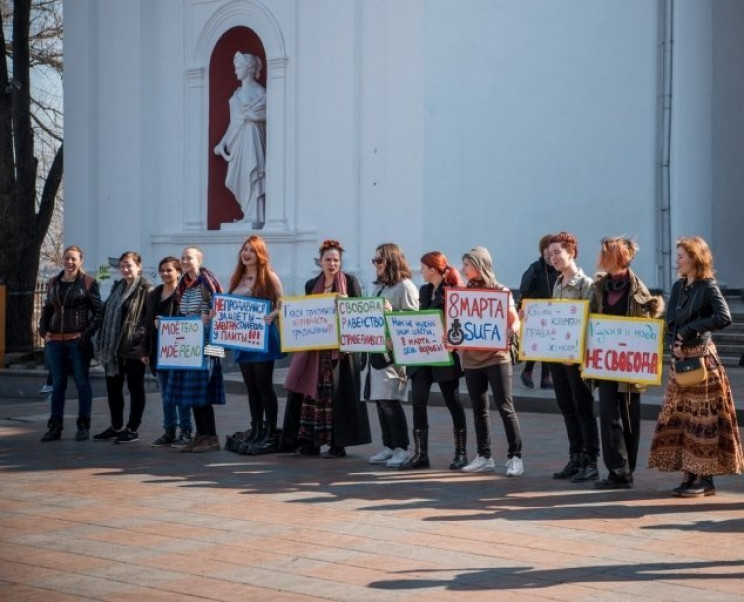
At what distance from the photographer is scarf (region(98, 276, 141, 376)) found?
13.2m

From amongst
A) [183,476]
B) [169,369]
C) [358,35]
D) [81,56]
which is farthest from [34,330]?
[183,476]

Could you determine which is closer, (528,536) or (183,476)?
(528,536)

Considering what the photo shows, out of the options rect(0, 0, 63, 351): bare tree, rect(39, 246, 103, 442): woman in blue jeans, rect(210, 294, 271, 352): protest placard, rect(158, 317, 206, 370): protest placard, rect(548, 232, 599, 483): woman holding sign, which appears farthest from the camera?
rect(0, 0, 63, 351): bare tree

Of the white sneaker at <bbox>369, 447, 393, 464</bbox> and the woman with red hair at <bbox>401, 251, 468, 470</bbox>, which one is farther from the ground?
the woman with red hair at <bbox>401, 251, 468, 470</bbox>

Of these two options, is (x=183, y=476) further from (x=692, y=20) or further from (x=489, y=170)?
(x=692, y=20)

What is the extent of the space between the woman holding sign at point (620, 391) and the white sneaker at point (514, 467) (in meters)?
0.82

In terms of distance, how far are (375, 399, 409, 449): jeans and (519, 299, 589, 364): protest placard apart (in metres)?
1.37

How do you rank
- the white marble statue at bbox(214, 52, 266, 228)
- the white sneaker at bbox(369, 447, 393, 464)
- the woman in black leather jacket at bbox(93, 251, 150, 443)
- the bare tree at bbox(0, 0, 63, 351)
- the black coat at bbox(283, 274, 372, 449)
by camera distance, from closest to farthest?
the white sneaker at bbox(369, 447, 393, 464)
the black coat at bbox(283, 274, 372, 449)
the woman in black leather jacket at bbox(93, 251, 150, 443)
the white marble statue at bbox(214, 52, 266, 228)
the bare tree at bbox(0, 0, 63, 351)

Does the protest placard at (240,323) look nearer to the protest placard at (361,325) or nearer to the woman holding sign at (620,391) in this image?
the protest placard at (361,325)

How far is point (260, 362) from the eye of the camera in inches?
482

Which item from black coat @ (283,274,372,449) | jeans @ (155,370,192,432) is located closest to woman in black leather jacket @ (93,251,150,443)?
jeans @ (155,370,192,432)

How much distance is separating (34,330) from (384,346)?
16.2 meters

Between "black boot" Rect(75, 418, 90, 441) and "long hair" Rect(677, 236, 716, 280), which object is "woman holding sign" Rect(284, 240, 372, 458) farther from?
"long hair" Rect(677, 236, 716, 280)

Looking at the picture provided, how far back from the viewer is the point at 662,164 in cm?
2116
